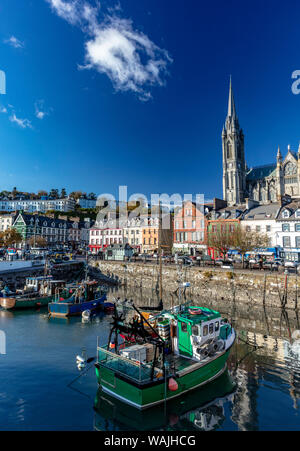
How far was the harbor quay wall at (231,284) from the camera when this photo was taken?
27844 mm

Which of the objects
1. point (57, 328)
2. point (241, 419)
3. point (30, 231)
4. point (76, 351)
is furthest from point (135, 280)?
point (30, 231)

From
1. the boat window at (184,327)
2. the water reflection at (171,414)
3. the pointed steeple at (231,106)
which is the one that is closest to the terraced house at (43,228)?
the boat window at (184,327)

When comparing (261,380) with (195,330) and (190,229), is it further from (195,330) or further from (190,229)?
(190,229)

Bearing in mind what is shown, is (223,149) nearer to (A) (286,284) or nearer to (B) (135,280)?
(B) (135,280)

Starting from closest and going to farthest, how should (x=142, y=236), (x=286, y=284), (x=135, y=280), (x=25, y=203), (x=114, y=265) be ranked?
(x=286, y=284)
(x=135, y=280)
(x=114, y=265)
(x=142, y=236)
(x=25, y=203)

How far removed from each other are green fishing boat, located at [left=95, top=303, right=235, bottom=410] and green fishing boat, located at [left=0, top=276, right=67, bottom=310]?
19.3 m

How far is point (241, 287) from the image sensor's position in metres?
31.2

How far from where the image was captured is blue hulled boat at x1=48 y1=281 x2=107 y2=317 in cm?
2697

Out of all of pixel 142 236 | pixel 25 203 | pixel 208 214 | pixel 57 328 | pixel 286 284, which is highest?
pixel 25 203

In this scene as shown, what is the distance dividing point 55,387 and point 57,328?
35.7 ft

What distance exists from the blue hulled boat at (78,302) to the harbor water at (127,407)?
6659mm

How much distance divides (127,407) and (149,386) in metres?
1.90

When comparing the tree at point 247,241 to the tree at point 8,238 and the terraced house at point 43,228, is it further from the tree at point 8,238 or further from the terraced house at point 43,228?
the terraced house at point 43,228
